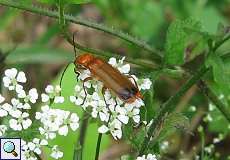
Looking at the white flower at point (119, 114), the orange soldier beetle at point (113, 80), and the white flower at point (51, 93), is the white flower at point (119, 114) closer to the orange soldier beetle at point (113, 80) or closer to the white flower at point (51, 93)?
the orange soldier beetle at point (113, 80)

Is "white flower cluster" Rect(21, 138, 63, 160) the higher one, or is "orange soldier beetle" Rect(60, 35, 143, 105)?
"orange soldier beetle" Rect(60, 35, 143, 105)

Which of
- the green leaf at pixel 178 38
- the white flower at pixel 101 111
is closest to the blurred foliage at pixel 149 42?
the green leaf at pixel 178 38

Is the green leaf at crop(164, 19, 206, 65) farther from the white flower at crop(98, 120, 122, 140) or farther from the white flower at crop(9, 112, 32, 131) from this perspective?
the white flower at crop(9, 112, 32, 131)

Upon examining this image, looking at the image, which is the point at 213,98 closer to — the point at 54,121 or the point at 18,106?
the point at 54,121

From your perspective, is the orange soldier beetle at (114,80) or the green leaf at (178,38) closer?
the orange soldier beetle at (114,80)

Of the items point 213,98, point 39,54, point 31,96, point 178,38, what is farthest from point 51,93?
point 39,54

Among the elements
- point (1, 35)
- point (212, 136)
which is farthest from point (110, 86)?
point (1, 35)

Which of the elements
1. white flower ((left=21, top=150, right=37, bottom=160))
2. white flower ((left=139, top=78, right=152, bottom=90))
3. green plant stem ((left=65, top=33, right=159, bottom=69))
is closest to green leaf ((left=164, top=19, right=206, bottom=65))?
green plant stem ((left=65, top=33, right=159, bottom=69))
